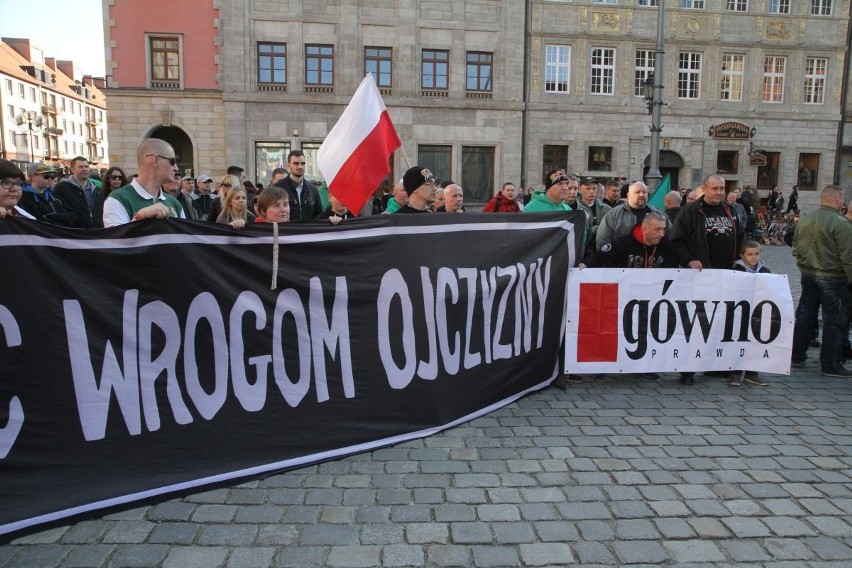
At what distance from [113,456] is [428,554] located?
6.24 ft

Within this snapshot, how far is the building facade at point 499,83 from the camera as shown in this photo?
2686 centimetres

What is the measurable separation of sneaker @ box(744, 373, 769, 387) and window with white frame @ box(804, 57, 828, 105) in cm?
3013

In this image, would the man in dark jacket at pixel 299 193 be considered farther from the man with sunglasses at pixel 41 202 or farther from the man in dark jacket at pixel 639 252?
the man in dark jacket at pixel 639 252

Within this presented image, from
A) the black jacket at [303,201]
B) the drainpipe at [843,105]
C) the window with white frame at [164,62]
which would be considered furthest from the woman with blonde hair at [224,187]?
the drainpipe at [843,105]

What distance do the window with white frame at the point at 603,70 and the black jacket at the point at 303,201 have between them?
2421cm

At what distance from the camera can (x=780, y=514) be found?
3625 millimetres

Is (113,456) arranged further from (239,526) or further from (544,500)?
(544,500)

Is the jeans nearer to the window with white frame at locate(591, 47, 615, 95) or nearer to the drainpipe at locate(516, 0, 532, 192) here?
the drainpipe at locate(516, 0, 532, 192)

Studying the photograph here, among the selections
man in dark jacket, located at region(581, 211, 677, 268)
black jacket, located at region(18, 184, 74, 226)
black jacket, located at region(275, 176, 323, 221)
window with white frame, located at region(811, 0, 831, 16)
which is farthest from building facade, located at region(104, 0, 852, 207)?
man in dark jacket, located at region(581, 211, 677, 268)

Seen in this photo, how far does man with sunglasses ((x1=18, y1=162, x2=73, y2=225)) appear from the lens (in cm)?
868

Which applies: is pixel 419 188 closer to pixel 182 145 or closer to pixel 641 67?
pixel 182 145

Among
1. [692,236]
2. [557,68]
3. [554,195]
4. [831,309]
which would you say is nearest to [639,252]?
[692,236]

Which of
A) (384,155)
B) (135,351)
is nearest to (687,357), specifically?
(384,155)

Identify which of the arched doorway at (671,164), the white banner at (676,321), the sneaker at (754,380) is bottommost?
the sneaker at (754,380)
